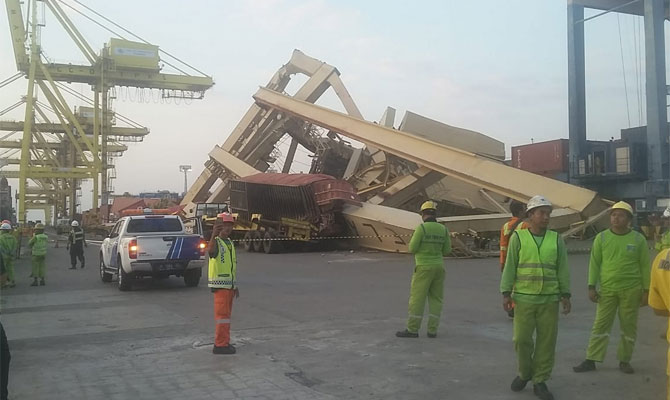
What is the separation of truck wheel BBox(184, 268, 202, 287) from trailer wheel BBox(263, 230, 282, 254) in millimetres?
11139

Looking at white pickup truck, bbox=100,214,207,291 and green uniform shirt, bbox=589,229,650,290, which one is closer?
green uniform shirt, bbox=589,229,650,290

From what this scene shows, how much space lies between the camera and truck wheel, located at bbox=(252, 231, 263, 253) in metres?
27.0

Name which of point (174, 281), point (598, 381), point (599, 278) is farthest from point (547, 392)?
point (174, 281)

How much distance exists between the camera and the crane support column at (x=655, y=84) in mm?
27938

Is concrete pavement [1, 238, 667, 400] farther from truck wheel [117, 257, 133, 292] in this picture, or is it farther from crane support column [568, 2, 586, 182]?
crane support column [568, 2, 586, 182]

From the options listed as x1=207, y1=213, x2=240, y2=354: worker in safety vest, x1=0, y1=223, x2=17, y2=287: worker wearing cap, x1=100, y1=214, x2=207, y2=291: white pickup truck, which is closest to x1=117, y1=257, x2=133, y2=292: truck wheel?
x1=100, y1=214, x2=207, y2=291: white pickup truck

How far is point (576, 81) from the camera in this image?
107ft

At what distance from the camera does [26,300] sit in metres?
13.0

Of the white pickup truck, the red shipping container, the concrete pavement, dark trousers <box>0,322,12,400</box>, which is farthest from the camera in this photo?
the red shipping container

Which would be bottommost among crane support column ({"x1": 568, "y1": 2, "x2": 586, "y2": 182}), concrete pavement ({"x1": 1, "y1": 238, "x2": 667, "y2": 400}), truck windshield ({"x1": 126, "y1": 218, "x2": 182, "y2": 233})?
concrete pavement ({"x1": 1, "y1": 238, "x2": 667, "y2": 400})

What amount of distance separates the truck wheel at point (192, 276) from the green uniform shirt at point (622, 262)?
404 inches

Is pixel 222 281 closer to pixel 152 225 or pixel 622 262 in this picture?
pixel 622 262

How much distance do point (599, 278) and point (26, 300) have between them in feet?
37.6

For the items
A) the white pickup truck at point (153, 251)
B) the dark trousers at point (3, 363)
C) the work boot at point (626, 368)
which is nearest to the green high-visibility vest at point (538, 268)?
the work boot at point (626, 368)
